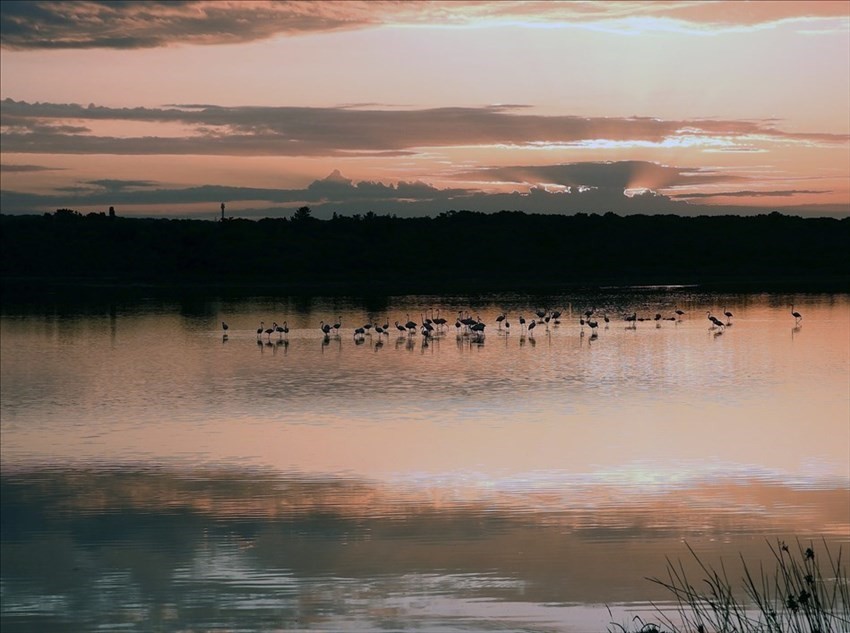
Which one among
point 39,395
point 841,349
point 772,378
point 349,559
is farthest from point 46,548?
point 841,349

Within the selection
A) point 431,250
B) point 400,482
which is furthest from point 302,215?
point 400,482

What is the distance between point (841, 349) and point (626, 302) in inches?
999

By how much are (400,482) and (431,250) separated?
81.0 metres

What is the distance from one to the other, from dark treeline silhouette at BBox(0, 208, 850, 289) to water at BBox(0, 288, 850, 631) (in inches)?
2067

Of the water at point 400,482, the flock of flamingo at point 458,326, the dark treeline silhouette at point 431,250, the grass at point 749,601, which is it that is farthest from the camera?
the dark treeline silhouette at point 431,250

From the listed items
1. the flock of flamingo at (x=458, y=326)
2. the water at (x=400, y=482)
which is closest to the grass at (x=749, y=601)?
the water at (x=400, y=482)

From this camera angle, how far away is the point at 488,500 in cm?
1472

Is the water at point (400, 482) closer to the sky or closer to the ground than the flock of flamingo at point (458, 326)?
closer to the sky

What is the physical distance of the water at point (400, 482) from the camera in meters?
11.3

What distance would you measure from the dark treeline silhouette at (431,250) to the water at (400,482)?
52513 mm

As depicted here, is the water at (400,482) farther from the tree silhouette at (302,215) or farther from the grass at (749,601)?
the tree silhouette at (302,215)

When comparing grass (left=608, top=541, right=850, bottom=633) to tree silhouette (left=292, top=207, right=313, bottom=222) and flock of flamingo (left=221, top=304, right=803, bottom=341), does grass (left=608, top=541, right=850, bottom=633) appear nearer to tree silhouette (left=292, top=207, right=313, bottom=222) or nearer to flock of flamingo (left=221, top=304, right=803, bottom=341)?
flock of flamingo (left=221, top=304, right=803, bottom=341)

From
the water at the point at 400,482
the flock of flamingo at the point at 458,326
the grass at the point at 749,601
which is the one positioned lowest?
the flock of flamingo at the point at 458,326

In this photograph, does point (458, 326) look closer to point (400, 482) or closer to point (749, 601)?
point (400, 482)
